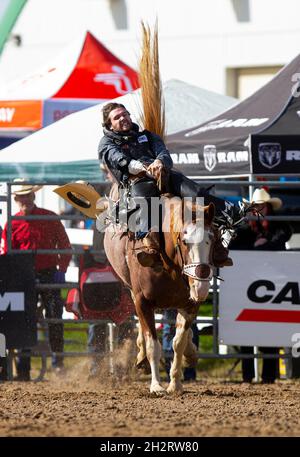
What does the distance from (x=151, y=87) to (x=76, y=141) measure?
4021 millimetres

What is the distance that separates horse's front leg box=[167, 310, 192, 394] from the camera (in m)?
9.40

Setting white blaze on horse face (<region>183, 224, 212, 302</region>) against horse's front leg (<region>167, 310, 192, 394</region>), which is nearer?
white blaze on horse face (<region>183, 224, 212, 302</region>)

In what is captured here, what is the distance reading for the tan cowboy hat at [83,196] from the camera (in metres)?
10.9

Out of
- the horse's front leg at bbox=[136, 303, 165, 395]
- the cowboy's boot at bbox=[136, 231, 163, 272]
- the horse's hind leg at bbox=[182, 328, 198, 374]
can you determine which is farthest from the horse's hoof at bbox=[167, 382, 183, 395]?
the cowboy's boot at bbox=[136, 231, 163, 272]

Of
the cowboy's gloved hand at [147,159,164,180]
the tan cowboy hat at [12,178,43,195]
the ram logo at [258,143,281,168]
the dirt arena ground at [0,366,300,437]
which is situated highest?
the ram logo at [258,143,281,168]

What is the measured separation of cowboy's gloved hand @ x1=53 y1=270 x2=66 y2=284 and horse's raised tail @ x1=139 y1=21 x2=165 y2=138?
2.11 metres

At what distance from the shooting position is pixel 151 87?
1017 cm

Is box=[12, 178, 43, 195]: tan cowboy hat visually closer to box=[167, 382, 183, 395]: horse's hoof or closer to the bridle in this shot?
box=[167, 382, 183, 395]: horse's hoof

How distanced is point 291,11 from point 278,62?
1.16 meters

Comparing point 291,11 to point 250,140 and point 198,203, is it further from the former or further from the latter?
point 198,203

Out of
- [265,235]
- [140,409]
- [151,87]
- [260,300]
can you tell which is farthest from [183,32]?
[140,409]

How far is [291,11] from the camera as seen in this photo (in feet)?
82.2

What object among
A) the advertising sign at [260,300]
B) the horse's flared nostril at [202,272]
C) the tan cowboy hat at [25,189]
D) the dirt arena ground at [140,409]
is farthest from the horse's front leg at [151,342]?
the tan cowboy hat at [25,189]

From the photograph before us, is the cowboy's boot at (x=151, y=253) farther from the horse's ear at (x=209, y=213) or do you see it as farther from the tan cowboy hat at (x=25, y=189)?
the tan cowboy hat at (x=25, y=189)
